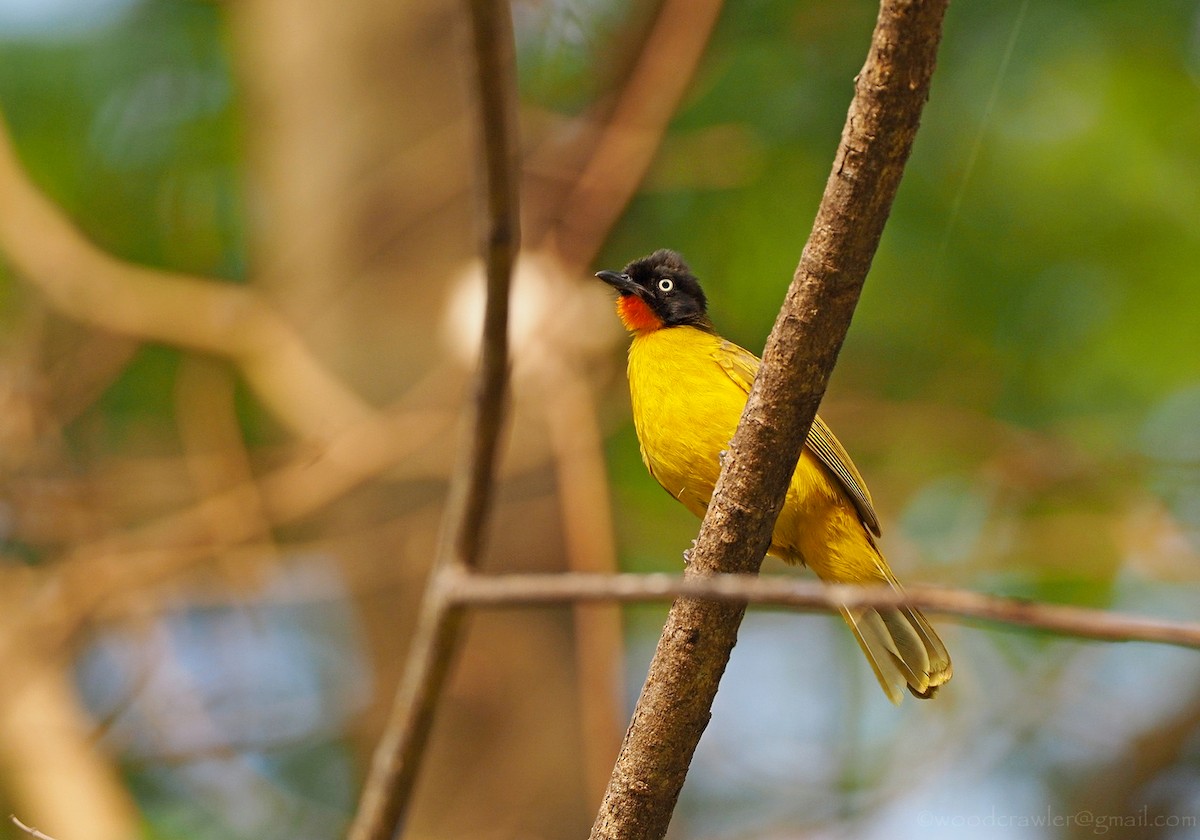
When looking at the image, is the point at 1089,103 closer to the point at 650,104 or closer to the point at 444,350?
the point at 650,104

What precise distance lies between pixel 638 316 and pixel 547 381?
1.46 m

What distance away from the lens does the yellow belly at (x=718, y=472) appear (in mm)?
4148

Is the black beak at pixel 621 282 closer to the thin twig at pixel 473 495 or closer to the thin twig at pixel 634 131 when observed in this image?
the thin twig at pixel 634 131

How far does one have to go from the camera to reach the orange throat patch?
4.91 m

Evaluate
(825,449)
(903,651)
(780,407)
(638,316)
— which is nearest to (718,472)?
(825,449)

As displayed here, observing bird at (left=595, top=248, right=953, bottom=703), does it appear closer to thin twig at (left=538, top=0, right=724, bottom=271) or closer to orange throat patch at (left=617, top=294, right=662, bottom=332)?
orange throat patch at (left=617, top=294, right=662, bottom=332)

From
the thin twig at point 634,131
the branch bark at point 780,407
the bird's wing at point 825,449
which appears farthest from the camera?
the thin twig at point 634,131

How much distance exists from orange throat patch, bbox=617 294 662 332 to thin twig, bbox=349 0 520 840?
3375mm

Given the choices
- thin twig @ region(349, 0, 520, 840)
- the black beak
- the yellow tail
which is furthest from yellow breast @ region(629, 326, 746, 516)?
thin twig @ region(349, 0, 520, 840)

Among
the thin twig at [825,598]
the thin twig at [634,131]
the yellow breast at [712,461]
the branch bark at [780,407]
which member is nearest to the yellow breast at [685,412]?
the yellow breast at [712,461]

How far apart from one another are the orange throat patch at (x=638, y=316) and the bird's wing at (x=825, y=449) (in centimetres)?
43

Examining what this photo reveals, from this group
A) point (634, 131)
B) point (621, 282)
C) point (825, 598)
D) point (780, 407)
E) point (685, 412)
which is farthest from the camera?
point (634, 131)

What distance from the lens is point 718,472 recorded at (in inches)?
162

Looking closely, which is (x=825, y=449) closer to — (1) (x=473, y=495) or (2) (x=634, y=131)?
(1) (x=473, y=495)
